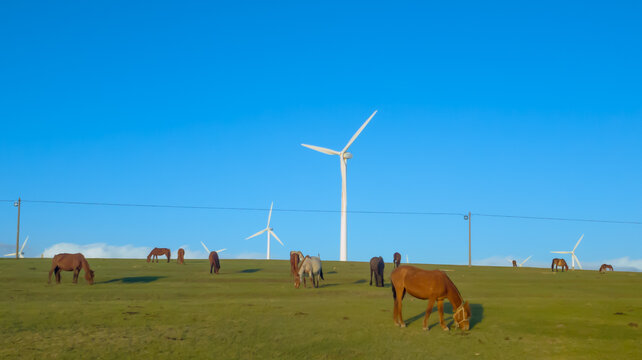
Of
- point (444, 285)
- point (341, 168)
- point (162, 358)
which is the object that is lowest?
point (162, 358)

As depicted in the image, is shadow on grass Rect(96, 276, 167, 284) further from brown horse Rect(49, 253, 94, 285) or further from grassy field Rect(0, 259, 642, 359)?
grassy field Rect(0, 259, 642, 359)

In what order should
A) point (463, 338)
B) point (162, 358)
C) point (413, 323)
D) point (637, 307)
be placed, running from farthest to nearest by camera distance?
1. point (637, 307)
2. point (413, 323)
3. point (463, 338)
4. point (162, 358)

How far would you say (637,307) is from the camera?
26938 millimetres

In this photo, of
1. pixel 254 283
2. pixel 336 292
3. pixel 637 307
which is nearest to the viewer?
pixel 637 307

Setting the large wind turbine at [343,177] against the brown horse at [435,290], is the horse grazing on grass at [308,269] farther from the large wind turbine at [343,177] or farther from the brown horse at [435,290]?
the large wind turbine at [343,177]

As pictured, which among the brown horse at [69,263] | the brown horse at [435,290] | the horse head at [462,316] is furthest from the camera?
the brown horse at [69,263]

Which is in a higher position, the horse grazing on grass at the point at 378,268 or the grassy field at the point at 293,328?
the horse grazing on grass at the point at 378,268

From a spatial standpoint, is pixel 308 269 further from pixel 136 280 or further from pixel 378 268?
pixel 136 280

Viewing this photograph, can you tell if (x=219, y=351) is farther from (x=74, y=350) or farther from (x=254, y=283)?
(x=254, y=283)

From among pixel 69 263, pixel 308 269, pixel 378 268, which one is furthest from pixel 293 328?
pixel 69 263

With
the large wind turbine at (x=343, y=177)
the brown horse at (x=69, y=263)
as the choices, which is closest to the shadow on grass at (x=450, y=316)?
the brown horse at (x=69, y=263)

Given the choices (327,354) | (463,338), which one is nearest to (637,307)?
(463,338)

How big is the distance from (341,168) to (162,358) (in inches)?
3079

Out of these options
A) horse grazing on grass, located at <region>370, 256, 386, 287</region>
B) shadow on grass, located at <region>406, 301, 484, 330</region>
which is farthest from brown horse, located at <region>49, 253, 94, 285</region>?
shadow on grass, located at <region>406, 301, 484, 330</region>
